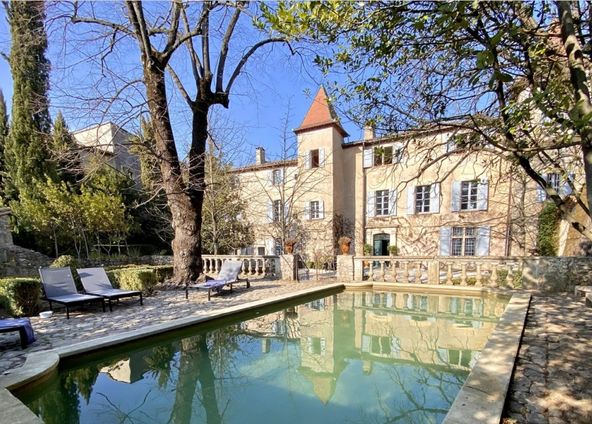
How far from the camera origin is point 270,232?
2002 cm

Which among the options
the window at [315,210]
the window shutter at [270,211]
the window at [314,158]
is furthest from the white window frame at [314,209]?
the window shutter at [270,211]

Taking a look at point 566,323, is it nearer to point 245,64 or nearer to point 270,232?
point 245,64

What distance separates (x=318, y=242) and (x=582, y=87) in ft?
56.6

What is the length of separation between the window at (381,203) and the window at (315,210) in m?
3.49

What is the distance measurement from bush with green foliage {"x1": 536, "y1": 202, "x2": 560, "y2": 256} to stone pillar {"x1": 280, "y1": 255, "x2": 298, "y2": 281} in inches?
445

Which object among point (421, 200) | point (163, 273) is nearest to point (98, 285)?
point (163, 273)

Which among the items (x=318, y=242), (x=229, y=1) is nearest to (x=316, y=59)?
(x=229, y=1)

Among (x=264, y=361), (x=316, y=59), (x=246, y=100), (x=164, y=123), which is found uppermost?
(x=246, y=100)

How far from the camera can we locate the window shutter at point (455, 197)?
1629cm

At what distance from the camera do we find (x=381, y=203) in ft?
60.7

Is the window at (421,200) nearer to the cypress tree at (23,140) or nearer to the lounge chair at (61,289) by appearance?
the lounge chair at (61,289)

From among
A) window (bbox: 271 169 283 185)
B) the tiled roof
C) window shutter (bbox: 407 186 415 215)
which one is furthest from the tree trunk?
window shutter (bbox: 407 186 415 215)

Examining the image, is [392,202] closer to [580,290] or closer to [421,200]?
[421,200]

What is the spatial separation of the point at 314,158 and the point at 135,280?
1310 cm
